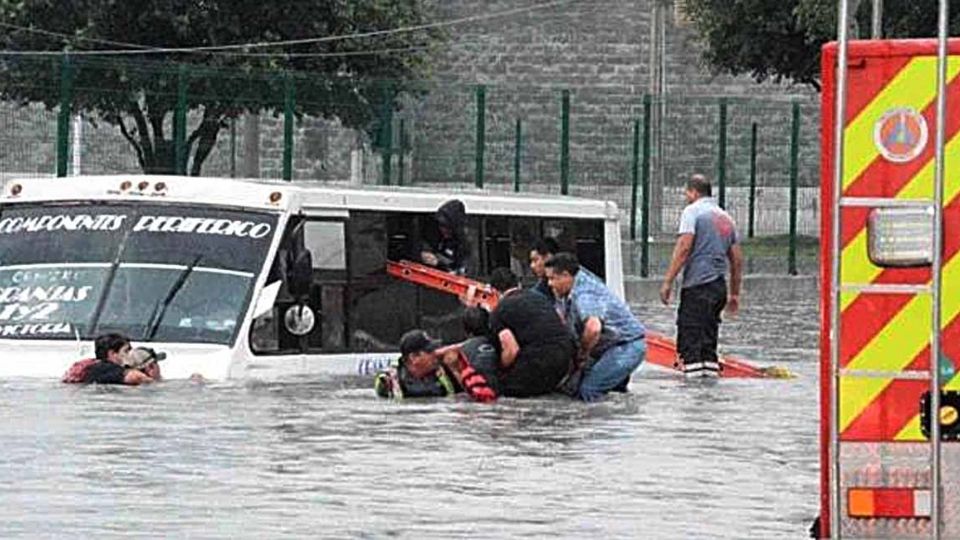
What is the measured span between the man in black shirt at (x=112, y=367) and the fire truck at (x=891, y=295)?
35.7 ft

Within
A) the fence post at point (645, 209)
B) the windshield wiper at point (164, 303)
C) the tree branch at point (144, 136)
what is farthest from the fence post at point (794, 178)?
A: the windshield wiper at point (164, 303)

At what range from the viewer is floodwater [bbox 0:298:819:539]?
12.6 metres

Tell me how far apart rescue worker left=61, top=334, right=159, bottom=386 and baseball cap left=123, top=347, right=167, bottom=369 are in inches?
0.6

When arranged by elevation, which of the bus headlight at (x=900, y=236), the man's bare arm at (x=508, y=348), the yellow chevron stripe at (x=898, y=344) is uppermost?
the bus headlight at (x=900, y=236)

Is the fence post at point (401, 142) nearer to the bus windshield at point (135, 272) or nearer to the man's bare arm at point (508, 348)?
the bus windshield at point (135, 272)

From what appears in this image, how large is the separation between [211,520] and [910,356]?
4.02 meters

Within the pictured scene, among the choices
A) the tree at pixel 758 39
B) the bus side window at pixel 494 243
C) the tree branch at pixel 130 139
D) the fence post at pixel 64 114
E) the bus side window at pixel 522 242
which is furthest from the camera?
the tree at pixel 758 39

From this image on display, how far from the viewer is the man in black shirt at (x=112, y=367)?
65.7ft

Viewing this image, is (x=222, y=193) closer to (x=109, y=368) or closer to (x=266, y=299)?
(x=266, y=299)

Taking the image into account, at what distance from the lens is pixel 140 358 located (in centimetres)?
2033

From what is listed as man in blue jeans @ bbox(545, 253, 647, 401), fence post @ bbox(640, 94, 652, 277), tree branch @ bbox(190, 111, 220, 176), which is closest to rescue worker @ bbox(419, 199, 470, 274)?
man in blue jeans @ bbox(545, 253, 647, 401)

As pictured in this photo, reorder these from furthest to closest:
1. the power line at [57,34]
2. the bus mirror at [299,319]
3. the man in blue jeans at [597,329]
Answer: the power line at [57,34], the bus mirror at [299,319], the man in blue jeans at [597,329]

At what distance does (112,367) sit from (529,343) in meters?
2.99

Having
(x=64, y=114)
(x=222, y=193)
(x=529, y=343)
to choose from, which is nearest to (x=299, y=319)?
(x=222, y=193)
